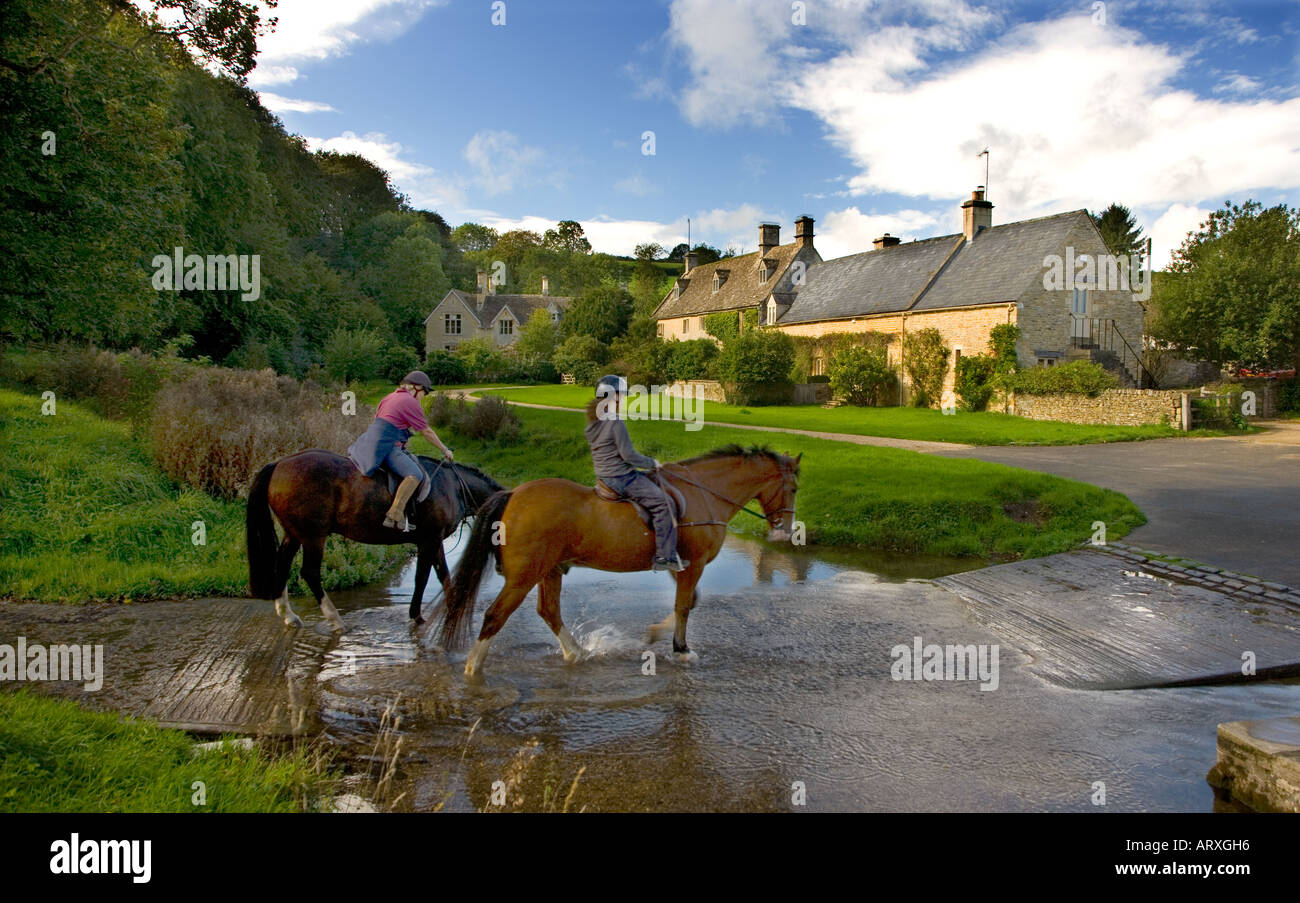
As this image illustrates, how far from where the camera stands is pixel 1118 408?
98.3 feet

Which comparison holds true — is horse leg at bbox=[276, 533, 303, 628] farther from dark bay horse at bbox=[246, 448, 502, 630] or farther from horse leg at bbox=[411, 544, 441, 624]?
horse leg at bbox=[411, 544, 441, 624]

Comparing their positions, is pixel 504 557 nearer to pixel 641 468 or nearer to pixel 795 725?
pixel 641 468

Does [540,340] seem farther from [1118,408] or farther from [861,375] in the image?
[1118,408]

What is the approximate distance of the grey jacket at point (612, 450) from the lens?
7.16 metres

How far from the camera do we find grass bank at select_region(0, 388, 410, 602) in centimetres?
935

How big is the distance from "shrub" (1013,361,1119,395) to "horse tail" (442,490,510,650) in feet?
101

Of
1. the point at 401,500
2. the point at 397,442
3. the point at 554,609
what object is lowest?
the point at 554,609

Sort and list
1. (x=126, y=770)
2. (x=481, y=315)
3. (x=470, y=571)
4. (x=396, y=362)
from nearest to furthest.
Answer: (x=126, y=770)
(x=470, y=571)
(x=396, y=362)
(x=481, y=315)

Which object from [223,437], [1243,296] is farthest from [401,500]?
[1243,296]

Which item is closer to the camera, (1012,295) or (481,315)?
(1012,295)

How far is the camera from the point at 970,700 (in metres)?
6.73

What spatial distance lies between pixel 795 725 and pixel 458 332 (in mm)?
79563

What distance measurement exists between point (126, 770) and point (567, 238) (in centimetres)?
14143
